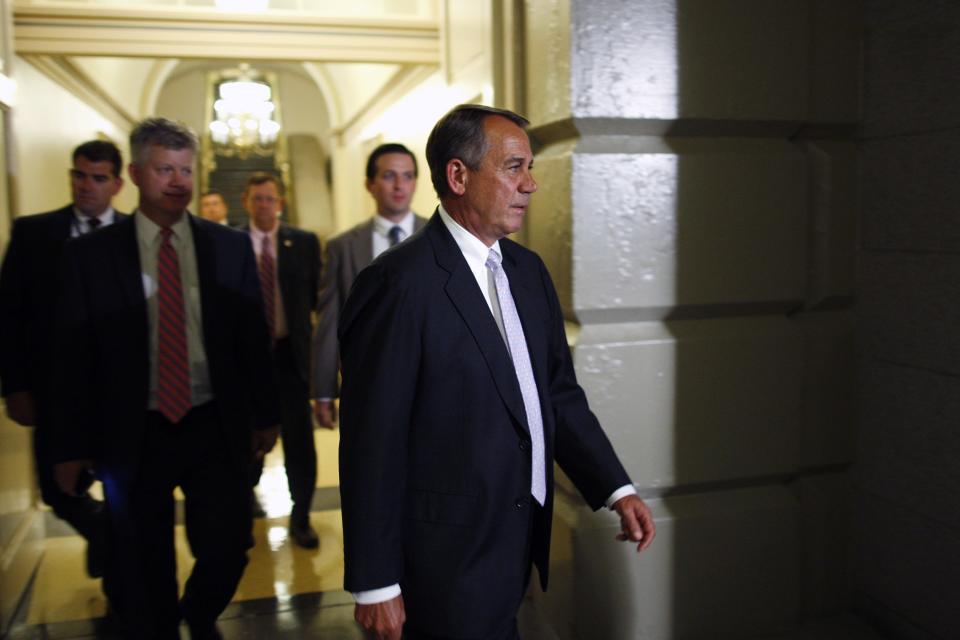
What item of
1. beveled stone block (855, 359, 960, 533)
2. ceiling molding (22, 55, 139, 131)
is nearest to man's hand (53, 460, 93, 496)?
beveled stone block (855, 359, 960, 533)

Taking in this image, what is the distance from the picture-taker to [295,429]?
3.78 m

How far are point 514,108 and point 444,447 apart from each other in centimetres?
144

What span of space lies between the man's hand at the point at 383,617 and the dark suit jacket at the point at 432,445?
4 cm

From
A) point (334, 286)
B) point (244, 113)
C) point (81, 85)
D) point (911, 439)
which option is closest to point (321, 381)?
point (334, 286)

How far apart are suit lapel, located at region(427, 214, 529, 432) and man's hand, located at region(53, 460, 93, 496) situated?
1.31m

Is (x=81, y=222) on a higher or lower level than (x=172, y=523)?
higher

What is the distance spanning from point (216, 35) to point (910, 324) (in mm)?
3021

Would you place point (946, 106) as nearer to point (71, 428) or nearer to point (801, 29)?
point (801, 29)

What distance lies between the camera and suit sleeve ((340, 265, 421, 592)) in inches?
59.3

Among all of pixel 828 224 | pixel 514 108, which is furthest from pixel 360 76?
pixel 828 224

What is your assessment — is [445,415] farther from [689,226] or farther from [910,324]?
[910,324]

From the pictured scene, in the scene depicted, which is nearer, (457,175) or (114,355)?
(457,175)

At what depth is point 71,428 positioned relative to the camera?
228 centimetres

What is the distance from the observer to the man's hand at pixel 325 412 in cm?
330
